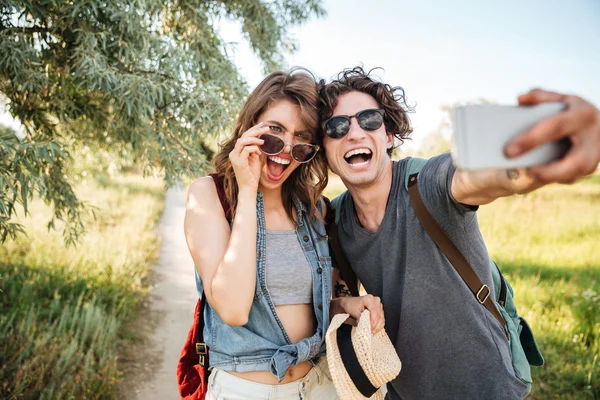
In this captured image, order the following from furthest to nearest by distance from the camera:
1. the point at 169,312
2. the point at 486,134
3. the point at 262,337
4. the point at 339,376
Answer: the point at 169,312, the point at 262,337, the point at 339,376, the point at 486,134

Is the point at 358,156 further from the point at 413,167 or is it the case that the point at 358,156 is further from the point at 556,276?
the point at 556,276

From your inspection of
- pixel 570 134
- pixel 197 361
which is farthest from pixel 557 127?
pixel 197 361

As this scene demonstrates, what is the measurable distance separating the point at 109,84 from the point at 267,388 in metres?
2.69

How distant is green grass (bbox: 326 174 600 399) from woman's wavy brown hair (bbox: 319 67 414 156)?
3.05 m

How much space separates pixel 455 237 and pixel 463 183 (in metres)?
0.40

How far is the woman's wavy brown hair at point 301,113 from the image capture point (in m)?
2.07

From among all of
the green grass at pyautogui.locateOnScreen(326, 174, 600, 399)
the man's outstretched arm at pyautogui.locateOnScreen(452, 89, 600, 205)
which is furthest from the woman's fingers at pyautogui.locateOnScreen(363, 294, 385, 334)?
the green grass at pyautogui.locateOnScreen(326, 174, 600, 399)

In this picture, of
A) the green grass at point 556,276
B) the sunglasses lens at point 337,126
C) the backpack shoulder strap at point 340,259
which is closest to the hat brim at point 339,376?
the backpack shoulder strap at point 340,259

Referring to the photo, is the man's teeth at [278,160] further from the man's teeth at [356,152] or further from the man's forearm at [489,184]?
the man's forearm at [489,184]

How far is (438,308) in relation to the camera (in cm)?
185

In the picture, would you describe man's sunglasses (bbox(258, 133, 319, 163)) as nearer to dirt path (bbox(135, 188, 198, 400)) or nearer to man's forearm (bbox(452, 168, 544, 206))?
man's forearm (bbox(452, 168, 544, 206))

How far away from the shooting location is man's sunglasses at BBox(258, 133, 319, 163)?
1.87m

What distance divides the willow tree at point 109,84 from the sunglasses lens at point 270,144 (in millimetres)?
1620

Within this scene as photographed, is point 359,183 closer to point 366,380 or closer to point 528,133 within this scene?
point 366,380
